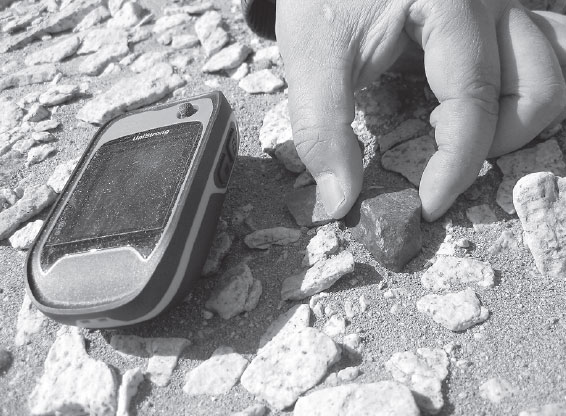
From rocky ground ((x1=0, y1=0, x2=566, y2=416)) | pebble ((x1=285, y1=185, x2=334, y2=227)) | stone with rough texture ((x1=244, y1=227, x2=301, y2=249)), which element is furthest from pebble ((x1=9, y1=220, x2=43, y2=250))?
pebble ((x1=285, y1=185, x2=334, y2=227))

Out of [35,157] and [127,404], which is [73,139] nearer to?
[35,157]

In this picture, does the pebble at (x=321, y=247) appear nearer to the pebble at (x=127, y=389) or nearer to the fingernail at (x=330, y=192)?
the fingernail at (x=330, y=192)

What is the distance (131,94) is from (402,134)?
1.01m

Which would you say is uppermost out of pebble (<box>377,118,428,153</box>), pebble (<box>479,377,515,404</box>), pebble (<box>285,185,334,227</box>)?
pebble (<box>285,185,334,227</box>)

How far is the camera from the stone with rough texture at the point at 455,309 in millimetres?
1328

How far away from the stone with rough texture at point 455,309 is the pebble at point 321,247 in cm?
26

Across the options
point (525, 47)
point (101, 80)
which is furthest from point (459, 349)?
point (101, 80)

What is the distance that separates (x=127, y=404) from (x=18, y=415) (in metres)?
0.26

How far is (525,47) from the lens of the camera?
162 cm

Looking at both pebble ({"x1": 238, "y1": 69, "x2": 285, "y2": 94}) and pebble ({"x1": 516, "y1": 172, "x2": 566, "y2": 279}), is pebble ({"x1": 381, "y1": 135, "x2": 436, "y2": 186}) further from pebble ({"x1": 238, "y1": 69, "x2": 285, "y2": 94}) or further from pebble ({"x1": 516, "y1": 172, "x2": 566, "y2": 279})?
pebble ({"x1": 238, "y1": 69, "x2": 285, "y2": 94})

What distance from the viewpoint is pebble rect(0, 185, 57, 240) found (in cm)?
179

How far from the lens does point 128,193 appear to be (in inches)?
60.5

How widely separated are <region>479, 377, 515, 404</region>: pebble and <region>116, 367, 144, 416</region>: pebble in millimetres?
734

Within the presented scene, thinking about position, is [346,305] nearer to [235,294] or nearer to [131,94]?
[235,294]
